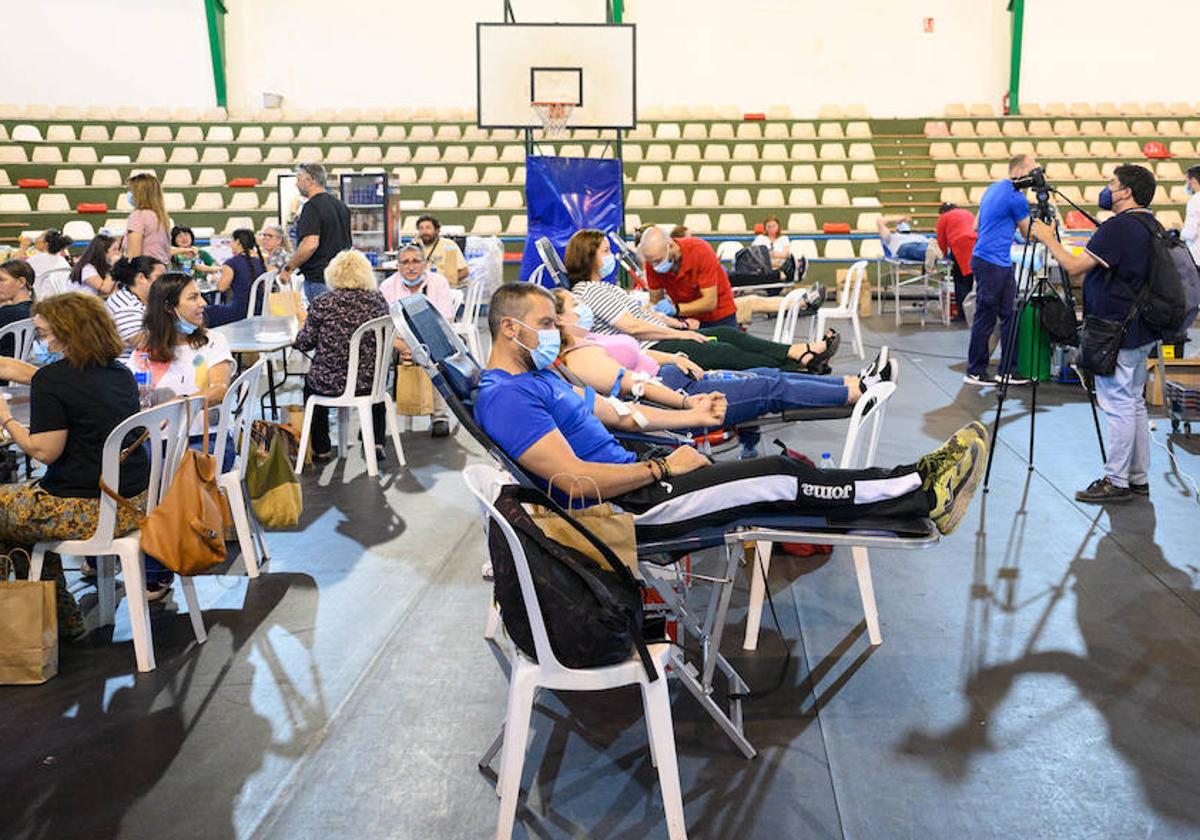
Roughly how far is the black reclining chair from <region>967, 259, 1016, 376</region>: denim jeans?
16.1ft

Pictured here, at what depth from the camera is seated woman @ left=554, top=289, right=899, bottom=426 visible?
155 inches

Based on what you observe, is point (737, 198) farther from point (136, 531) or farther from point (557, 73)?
point (136, 531)

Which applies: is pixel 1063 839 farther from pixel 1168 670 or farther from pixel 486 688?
pixel 486 688

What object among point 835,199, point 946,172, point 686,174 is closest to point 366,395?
point 686,174

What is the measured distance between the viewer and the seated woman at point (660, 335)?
498 cm

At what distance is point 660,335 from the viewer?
17.1 feet

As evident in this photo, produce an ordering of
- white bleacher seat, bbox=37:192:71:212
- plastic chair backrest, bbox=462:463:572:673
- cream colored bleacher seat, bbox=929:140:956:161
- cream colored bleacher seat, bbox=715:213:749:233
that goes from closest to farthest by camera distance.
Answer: plastic chair backrest, bbox=462:463:572:673, cream colored bleacher seat, bbox=715:213:749:233, white bleacher seat, bbox=37:192:71:212, cream colored bleacher seat, bbox=929:140:956:161

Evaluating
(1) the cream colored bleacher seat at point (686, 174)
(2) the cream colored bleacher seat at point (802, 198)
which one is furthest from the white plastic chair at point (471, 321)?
(2) the cream colored bleacher seat at point (802, 198)

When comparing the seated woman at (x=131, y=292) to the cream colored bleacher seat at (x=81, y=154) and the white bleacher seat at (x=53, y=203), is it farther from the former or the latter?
the cream colored bleacher seat at (x=81, y=154)

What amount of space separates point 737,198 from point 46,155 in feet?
30.2

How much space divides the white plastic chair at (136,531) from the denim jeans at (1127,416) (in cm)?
332

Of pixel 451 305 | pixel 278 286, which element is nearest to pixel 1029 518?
pixel 451 305

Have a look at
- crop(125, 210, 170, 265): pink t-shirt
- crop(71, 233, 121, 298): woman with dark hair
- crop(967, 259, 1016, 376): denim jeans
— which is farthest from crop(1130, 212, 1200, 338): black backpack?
crop(71, 233, 121, 298): woman with dark hair

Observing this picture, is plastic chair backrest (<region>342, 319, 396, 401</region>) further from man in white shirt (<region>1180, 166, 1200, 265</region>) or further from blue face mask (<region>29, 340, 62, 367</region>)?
man in white shirt (<region>1180, 166, 1200, 265</region>)
